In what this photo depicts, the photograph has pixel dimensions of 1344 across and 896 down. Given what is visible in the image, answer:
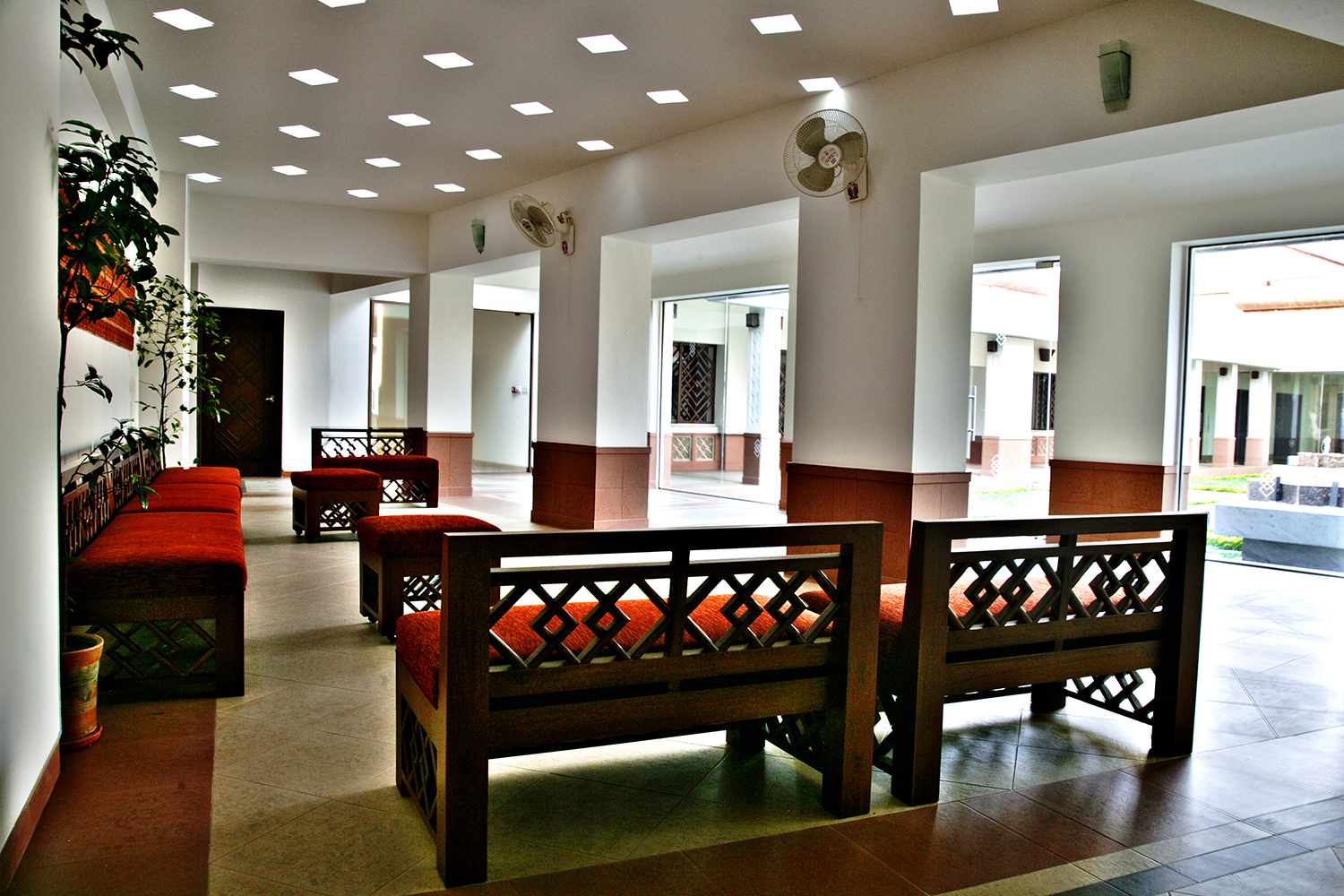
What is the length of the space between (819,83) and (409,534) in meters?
3.69

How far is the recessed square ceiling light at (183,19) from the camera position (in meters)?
5.15

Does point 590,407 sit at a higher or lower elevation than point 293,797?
higher

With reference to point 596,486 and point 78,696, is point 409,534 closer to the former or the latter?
point 78,696

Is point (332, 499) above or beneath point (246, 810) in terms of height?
above

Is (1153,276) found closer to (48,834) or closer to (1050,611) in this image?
(1050,611)

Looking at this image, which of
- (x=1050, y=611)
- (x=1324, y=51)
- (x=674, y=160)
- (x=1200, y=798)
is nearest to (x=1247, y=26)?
(x=1324, y=51)

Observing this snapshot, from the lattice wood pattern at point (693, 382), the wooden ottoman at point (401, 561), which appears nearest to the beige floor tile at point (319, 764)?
the wooden ottoman at point (401, 561)

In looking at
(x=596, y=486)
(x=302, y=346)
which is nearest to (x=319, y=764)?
(x=596, y=486)

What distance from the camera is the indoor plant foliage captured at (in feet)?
21.4

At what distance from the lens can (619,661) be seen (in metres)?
2.28

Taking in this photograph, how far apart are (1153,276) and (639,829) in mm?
7114

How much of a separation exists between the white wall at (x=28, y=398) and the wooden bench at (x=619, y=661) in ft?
2.87

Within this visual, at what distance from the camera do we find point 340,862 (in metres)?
2.19

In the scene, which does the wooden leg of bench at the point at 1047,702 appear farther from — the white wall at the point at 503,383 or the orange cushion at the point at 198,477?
the white wall at the point at 503,383
